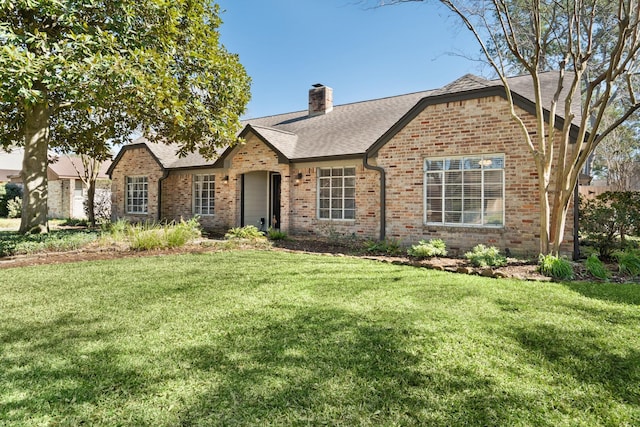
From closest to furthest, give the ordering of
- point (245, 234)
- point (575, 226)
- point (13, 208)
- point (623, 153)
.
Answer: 1. point (575, 226)
2. point (245, 234)
3. point (13, 208)
4. point (623, 153)

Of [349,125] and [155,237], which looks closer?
[155,237]

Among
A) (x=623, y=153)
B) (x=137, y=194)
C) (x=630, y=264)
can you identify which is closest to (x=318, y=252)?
(x=630, y=264)

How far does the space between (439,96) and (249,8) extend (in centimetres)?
809

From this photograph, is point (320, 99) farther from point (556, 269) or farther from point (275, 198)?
point (556, 269)

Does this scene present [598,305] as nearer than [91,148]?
Yes

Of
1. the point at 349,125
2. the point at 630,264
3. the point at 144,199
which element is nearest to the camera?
the point at 630,264

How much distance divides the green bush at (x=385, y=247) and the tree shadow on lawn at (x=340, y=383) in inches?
241

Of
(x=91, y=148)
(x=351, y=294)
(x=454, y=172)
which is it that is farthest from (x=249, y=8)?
(x=351, y=294)

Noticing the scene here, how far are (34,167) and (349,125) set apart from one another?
10214 mm

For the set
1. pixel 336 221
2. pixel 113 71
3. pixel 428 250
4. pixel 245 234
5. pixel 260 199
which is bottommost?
pixel 428 250

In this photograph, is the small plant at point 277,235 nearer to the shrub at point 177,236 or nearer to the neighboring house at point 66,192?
the shrub at point 177,236

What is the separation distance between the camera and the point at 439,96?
10.5m

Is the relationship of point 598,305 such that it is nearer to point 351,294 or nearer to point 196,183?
point 351,294

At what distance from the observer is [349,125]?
1488 centimetres
